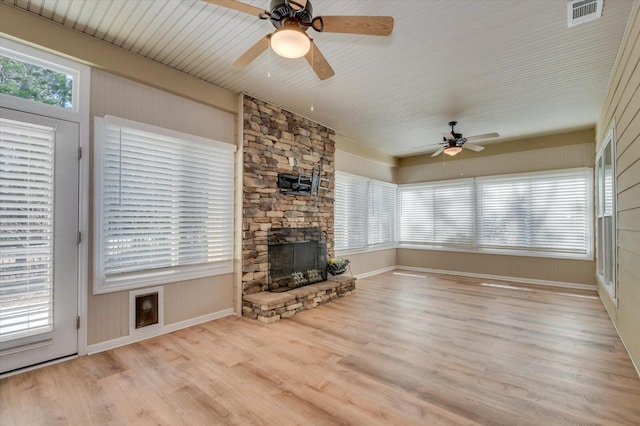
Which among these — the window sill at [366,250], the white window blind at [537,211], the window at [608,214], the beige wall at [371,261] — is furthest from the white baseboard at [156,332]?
the white window blind at [537,211]

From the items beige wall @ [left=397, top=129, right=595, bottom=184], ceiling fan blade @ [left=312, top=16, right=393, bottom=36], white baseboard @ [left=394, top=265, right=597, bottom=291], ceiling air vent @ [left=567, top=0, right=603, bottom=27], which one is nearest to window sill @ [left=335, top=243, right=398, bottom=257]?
white baseboard @ [left=394, top=265, right=597, bottom=291]

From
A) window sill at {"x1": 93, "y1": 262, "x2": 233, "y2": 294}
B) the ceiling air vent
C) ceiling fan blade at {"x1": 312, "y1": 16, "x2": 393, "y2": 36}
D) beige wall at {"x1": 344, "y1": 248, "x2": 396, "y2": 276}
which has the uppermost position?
the ceiling air vent

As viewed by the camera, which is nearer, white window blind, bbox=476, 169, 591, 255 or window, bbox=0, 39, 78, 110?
window, bbox=0, 39, 78, 110

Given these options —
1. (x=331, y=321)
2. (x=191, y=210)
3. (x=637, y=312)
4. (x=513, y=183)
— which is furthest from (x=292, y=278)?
(x=513, y=183)

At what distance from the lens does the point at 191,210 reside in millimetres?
3787

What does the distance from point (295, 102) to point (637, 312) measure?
443 cm

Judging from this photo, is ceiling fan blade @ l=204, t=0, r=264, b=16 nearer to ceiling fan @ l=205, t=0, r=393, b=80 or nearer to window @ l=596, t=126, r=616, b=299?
ceiling fan @ l=205, t=0, r=393, b=80

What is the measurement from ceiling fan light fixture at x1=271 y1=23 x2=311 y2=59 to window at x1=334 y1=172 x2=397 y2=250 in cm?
400

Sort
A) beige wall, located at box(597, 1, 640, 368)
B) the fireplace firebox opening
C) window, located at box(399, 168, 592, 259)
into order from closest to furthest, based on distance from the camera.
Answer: beige wall, located at box(597, 1, 640, 368), the fireplace firebox opening, window, located at box(399, 168, 592, 259)

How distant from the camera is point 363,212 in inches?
269

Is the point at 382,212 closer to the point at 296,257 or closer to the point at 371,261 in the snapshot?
the point at 371,261

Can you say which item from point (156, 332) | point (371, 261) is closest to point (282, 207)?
point (156, 332)

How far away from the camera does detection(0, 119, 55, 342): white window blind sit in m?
2.52

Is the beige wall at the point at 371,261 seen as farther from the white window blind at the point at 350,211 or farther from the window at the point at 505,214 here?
the window at the point at 505,214
